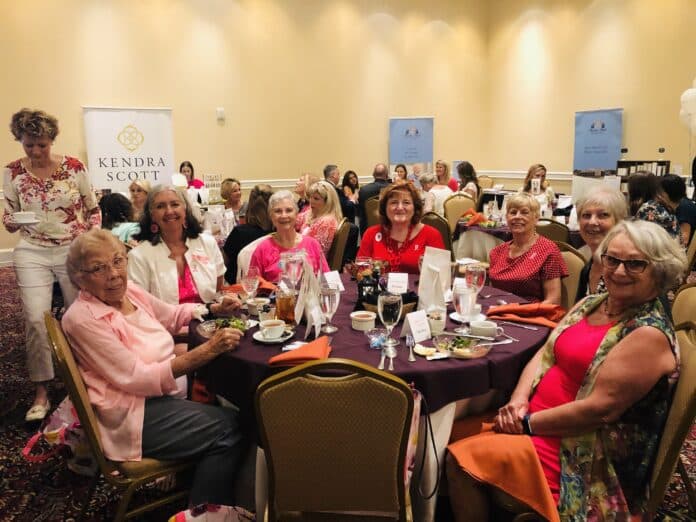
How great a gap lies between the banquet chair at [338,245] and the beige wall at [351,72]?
18.2ft

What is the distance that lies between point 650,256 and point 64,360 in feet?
6.34

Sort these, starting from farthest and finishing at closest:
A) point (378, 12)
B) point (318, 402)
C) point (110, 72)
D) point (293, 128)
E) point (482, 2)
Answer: point (482, 2)
point (378, 12)
point (293, 128)
point (110, 72)
point (318, 402)

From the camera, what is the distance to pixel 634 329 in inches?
65.7

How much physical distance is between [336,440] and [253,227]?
2.92 m

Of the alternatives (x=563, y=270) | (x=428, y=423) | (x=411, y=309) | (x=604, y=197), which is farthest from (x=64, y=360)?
(x=604, y=197)

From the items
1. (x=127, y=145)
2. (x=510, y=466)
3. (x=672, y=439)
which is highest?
(x=127, y=145)

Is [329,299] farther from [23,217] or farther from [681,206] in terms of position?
[681,206]

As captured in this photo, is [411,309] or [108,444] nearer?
[108,444]

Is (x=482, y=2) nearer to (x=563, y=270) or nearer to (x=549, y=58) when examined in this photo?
(x=549, y=58)

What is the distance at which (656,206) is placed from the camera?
414cm

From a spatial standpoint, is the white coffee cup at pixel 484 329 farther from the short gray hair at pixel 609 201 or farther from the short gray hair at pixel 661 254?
the short gray hair at pixel 609 201

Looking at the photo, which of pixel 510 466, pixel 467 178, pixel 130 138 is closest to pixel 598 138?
pixel 467 178

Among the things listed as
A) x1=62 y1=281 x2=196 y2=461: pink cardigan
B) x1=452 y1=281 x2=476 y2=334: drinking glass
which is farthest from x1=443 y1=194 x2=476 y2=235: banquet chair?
x1=62 y1=281 x2=196 y2=461: pink cardigan

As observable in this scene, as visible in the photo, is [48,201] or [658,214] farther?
[658,214]
